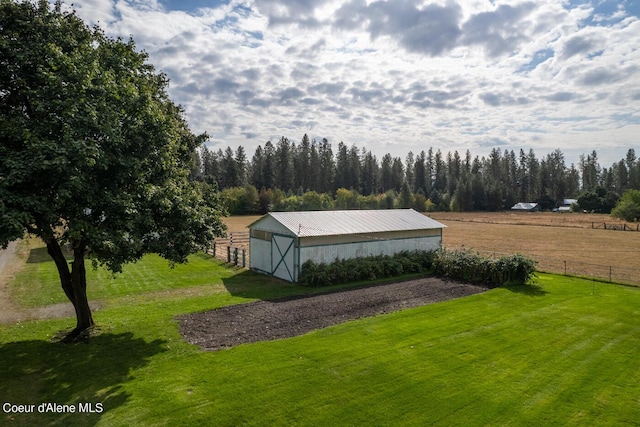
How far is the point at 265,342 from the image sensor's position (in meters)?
11.9

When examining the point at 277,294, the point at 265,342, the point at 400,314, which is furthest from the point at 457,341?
the point at 277,294

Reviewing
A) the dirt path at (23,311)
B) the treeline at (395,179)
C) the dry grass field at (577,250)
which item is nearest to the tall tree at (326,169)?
the treeline at (395,179)

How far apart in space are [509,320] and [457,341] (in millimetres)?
3519

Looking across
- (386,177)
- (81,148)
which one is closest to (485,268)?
(81,148)

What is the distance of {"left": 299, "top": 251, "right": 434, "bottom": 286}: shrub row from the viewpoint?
20250 mm

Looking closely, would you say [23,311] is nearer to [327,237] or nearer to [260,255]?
[260,255]

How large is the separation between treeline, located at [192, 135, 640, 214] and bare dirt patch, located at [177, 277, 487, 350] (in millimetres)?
61224

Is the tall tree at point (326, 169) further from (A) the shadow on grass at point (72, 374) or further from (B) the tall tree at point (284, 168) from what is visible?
(A) the shadow on grass at point (72, 374)

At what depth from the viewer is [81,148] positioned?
868 centimetres

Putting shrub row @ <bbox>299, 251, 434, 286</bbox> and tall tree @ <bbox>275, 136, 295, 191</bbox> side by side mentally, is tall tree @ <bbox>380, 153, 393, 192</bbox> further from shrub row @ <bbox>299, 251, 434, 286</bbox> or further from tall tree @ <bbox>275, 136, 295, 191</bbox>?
shrub row @ <bbox>299, 251, 434, 286</bbox>

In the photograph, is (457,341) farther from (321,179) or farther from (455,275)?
(321,179)

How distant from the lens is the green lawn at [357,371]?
802 centimetres

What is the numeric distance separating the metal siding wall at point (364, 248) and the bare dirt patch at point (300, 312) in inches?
118

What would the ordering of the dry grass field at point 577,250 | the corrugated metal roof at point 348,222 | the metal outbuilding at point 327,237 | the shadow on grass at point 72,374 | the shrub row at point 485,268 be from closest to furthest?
the shadow on grass at point 72,374
the shrub row at point 485,268
the metal outbuilding at point 327,237
the corrugated metal roof at point 348,222
the dry grass field at point 577,250
